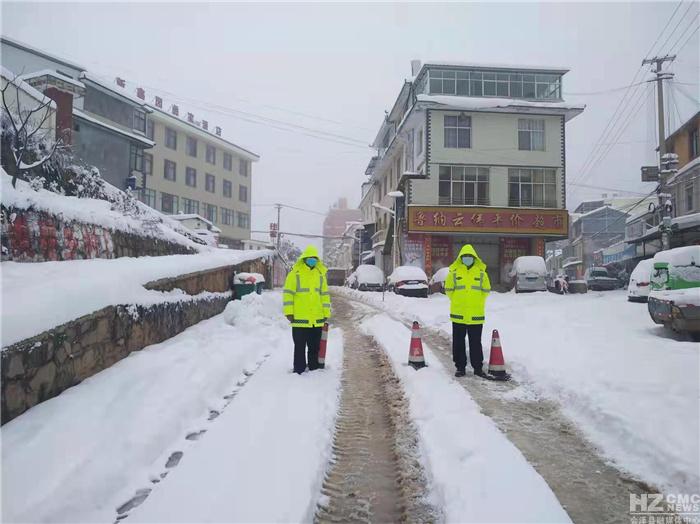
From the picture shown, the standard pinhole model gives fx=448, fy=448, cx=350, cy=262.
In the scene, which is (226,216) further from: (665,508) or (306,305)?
(665,508)

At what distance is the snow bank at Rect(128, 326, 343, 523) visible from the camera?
112 inches

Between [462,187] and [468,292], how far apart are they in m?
22.5

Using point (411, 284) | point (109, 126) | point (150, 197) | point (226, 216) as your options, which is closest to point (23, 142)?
point (411, 284)

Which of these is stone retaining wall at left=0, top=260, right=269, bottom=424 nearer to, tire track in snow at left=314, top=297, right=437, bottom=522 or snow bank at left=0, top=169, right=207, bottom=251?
snow bank at left=0, top=169, right=207, bottom=251

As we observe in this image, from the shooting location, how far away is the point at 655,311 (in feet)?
28.0

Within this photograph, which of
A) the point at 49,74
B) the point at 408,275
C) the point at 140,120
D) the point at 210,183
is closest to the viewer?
the point at 49,74

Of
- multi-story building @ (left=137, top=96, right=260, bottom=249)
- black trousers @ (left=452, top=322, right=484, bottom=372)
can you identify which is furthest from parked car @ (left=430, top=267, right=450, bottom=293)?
multi-story building @ (left=137, top=96, right=260, bottom=249)

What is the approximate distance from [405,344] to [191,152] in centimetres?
3884

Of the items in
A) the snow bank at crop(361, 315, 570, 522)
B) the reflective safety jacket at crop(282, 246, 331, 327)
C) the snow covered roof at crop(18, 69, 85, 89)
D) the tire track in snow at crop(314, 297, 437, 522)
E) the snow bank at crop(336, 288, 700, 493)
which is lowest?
the tire track in snow at crop(314, 297, 437, 522)

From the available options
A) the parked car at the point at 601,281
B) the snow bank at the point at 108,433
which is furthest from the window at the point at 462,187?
the snow bank at the point at 108,433

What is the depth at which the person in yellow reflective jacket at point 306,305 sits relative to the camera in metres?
6.45

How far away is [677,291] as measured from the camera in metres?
7.94

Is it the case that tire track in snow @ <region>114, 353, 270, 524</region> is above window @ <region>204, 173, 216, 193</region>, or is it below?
below

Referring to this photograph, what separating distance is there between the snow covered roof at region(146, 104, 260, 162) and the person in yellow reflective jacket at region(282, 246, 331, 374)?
→ 31.1 m
